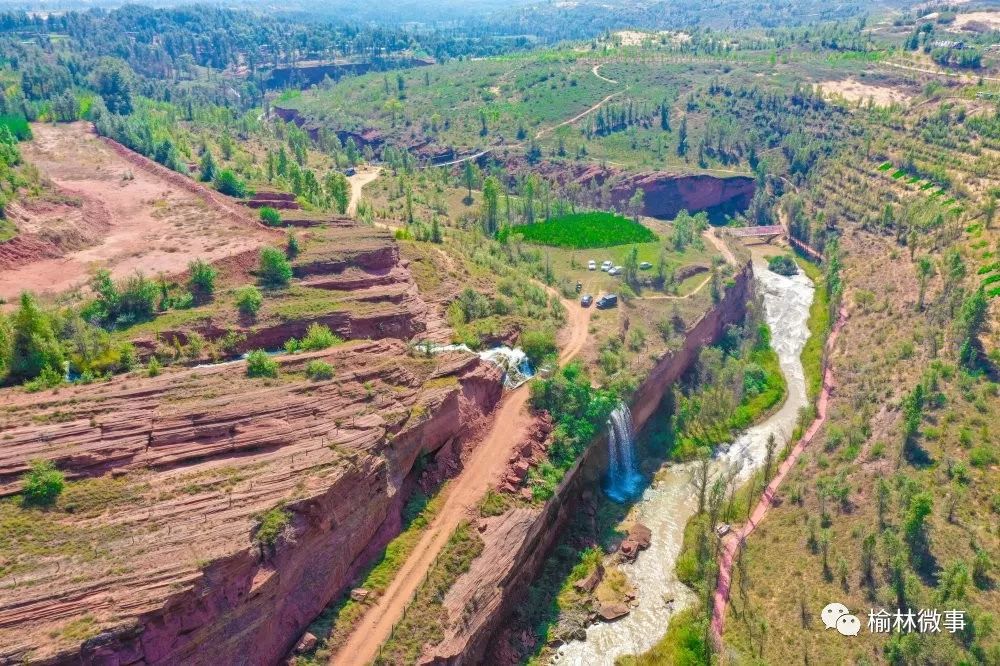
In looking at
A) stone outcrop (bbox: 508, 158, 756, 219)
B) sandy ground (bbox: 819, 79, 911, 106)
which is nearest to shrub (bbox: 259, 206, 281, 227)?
stone outcrop (bbox: 508, 158, 756, 219)

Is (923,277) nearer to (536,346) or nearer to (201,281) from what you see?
(536,346)

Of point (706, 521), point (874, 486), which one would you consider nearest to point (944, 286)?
point (874, 486)

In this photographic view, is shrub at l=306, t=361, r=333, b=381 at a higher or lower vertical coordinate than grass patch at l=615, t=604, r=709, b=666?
higher

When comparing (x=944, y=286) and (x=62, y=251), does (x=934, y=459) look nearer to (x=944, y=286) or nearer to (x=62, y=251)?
(x=944, y=286)

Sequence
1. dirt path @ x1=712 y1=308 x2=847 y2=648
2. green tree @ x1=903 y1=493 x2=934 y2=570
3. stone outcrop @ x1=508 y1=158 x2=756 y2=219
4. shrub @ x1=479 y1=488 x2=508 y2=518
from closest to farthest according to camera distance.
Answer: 1. green tree @ x1=903 y1=493 x2=934 y2=570
2. dirt path @ x1=712 y1=308 x2=847 y2=648
3. shrub @ x1=479 y1=488 x2=508 y2=518
4. stone outcrop @ x1=508 y1=158 x2=756 y2=219

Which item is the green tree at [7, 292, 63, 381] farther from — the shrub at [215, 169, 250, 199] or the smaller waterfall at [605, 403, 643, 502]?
the smaller waterfall at [605, 403, 643, 502]

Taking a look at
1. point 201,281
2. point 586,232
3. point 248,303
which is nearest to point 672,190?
point 586,232

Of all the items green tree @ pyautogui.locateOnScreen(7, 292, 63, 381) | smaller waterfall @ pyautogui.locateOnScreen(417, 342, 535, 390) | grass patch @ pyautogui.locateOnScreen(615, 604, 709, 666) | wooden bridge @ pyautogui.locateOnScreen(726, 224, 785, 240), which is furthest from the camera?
wooden bridge @ pyautogui.locateOnScreen(726, 224, 785, 240)
